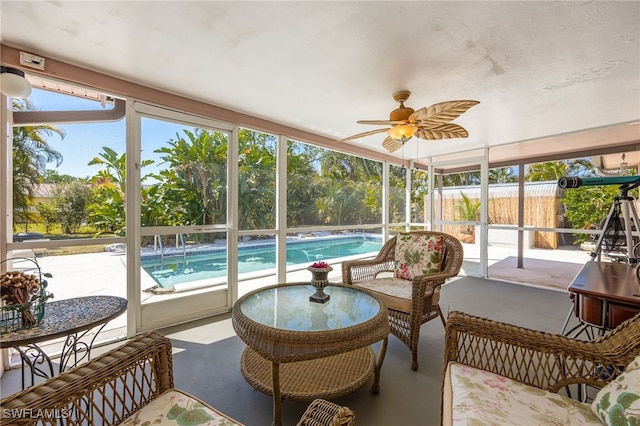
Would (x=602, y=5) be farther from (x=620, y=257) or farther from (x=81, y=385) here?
(x=81, y=385)

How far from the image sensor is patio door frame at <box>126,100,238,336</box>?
2672 millimetres

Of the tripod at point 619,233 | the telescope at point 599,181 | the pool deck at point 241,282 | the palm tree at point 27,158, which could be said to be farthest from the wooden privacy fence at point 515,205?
the palm tree at point 27,158

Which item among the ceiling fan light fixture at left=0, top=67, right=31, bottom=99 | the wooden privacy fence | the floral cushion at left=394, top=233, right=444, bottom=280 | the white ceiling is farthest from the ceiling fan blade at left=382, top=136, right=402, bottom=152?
the ceiling fan light fixture at left=0, top=67, right=31, bottom=99

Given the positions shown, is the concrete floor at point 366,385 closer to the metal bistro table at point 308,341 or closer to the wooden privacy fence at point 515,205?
the metal bistro table at point 308,341

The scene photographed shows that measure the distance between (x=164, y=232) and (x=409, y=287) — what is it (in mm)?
2542

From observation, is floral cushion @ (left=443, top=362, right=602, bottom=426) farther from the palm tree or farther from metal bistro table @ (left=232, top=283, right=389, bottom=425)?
the palm tree

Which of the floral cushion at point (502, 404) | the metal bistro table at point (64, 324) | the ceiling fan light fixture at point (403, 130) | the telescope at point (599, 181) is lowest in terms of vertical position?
the floral cushion at point (502, 404)

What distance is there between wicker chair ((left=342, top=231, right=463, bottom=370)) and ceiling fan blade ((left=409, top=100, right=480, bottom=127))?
3.79ft

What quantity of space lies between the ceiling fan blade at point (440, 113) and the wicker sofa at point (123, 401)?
6.89 ft

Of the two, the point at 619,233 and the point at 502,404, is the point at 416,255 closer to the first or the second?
the point at 502,404

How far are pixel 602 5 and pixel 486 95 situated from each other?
127 centimetres

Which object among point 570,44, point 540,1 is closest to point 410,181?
point 570,44

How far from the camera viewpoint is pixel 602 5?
5.30 ft

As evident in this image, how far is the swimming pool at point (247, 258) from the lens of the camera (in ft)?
9.65
